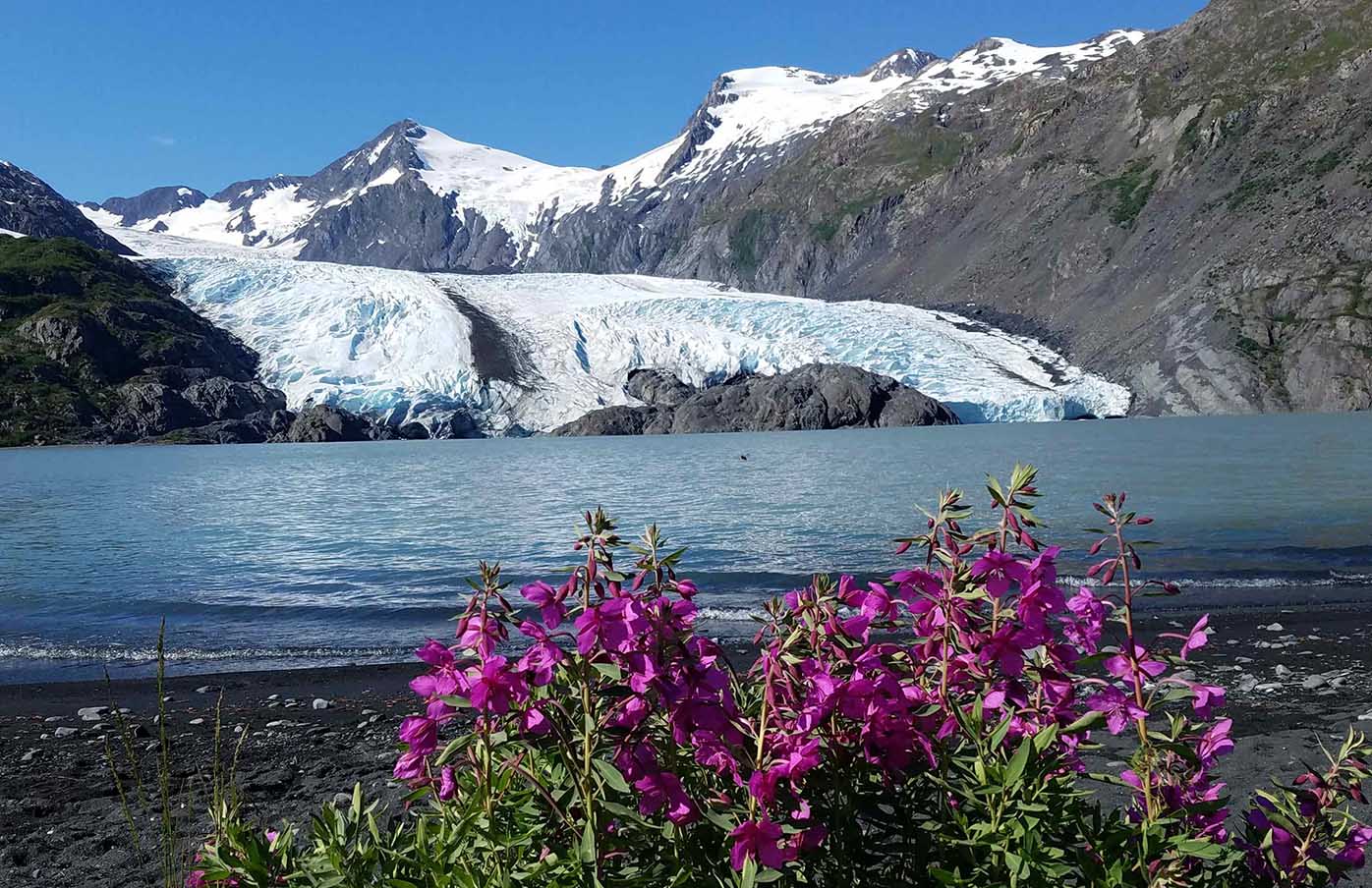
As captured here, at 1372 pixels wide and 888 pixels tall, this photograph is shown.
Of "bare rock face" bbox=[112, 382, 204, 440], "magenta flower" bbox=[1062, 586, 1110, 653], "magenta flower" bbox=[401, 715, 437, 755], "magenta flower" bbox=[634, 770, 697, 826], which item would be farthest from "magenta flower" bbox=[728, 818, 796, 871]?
"bare rock face" bbox=[112, 382, 204, 440]

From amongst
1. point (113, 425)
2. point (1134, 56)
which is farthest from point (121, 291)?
point (1134, 56)

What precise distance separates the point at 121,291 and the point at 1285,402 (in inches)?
4348

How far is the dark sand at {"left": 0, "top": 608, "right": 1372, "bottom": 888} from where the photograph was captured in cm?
590

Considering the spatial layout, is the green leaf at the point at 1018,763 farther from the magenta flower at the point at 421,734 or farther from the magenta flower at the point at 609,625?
the magenta flower at the point at 421,734

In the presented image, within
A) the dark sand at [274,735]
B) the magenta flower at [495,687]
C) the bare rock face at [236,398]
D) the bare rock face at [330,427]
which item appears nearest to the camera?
the magenta flower at [495,687]

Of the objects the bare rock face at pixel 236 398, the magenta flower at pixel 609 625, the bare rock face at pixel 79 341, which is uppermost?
the bare rock face at pixel 79 341

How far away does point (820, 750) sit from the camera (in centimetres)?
242

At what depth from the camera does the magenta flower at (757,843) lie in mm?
2148

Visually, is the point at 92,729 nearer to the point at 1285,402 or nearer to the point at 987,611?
the point at 987,611

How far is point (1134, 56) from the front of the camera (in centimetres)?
15462

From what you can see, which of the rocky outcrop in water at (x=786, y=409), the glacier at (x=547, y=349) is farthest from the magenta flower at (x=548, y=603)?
the glacier at (x=547, y=349)

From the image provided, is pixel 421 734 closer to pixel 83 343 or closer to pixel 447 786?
pixel 447 786

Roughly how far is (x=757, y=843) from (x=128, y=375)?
10672 cm

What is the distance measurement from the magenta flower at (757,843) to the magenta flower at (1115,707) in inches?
33.7
